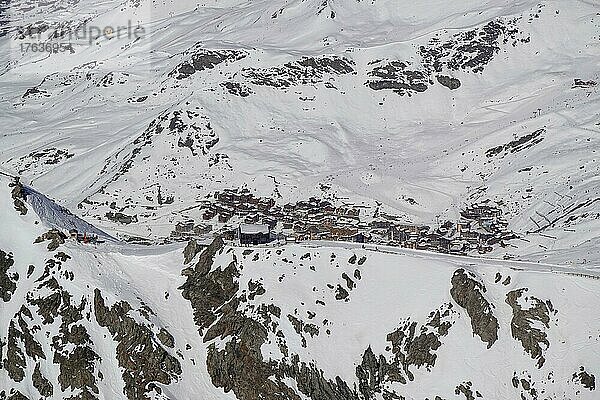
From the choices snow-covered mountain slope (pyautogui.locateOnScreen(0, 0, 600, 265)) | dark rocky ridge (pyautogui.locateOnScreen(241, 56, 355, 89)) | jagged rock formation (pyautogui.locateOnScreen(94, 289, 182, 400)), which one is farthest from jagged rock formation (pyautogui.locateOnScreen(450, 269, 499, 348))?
dark rocky ridge (pyautogui.locateOnScreen(241, 56, 355, 89))

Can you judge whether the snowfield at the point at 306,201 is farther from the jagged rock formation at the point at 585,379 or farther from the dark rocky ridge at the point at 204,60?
the dark rocky ridge at the point at 204,60

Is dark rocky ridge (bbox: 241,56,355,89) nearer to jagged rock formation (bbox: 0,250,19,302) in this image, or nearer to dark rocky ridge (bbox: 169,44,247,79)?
dark rocky ridge (bbox: 169,44,247,79)

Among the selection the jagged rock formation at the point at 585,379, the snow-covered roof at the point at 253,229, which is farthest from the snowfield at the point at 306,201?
the snow-covered roof at the point at 253,229

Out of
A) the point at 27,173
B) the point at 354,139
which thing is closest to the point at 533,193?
the point at 354,139

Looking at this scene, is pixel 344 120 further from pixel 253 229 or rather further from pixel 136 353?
pixel 136 353

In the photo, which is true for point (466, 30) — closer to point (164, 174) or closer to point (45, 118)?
point (164, 174)

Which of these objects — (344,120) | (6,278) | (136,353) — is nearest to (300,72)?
(344,120)
